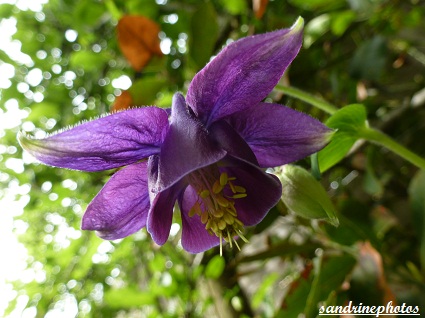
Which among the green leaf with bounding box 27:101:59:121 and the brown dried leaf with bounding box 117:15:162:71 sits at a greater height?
the brown dried leaf with bounding box 117:15:162:71

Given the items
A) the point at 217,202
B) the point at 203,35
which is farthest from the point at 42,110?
the point at 217,202

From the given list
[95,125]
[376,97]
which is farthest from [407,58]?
[95,125]

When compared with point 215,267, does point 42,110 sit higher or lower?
higher

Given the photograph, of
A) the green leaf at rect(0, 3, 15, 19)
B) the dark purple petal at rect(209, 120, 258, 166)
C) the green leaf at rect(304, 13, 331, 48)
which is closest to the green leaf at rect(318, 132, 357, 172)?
the dark purple petal at rect(209, 120, 258, 166)

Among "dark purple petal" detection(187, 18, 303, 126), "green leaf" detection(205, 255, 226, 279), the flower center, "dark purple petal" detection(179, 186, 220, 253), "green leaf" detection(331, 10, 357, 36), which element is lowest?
"green leaf" detection(205, 255, 226, 279)

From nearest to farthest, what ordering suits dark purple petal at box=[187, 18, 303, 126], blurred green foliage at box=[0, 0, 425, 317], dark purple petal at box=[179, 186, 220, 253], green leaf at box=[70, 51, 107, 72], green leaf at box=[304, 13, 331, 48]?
dark purple petal at box=[187, 18, 303, 126]
dark purple petal at box=[179, 186, 220, 253]
blurred green foliage at box=[0, 0, 425, 317]
green leaf at box=[304, 13, 331, 48]
green leaf at box=[70, 51, 107, 72]

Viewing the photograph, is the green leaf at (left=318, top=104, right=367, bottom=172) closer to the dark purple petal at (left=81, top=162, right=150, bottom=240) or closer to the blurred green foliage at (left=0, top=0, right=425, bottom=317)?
the blurred green foliage at (left=0, top=0, right=425, bottom=317)

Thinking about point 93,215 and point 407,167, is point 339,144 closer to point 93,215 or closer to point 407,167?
point 93,215

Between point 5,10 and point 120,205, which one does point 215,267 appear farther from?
point 5,10
